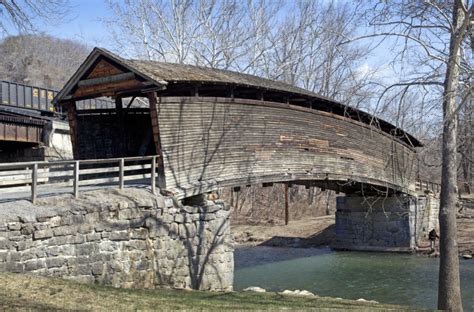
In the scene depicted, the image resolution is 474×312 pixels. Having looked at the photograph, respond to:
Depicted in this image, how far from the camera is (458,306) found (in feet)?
31.5

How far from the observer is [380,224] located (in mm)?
23297

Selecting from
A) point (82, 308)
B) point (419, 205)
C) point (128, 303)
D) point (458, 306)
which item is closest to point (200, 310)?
point (128, 303)

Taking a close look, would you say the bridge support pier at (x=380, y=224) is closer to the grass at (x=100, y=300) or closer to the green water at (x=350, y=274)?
the green water at (x=350, y=274)

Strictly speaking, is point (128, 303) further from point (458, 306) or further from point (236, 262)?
point (236, 262)

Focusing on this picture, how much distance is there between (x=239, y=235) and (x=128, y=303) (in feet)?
67.4

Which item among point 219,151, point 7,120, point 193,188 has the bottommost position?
point 193,188

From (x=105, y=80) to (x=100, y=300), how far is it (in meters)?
6.77

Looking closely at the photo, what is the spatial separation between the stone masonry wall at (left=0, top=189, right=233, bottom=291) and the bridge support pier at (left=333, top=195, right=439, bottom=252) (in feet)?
40.9

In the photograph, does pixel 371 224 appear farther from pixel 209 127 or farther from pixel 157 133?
pixel 157 133

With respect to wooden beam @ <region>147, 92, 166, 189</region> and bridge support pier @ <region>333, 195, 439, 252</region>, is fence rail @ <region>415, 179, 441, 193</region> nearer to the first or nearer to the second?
bridge support pier @ <region>333, 195, 439, 252</region>

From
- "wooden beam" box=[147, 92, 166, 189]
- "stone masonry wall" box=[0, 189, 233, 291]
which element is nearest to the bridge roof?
"wooden beam" box=[147, 92, 166, 189]

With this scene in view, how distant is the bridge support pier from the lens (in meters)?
22.6

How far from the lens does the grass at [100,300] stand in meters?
6.14

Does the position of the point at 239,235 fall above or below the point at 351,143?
below
